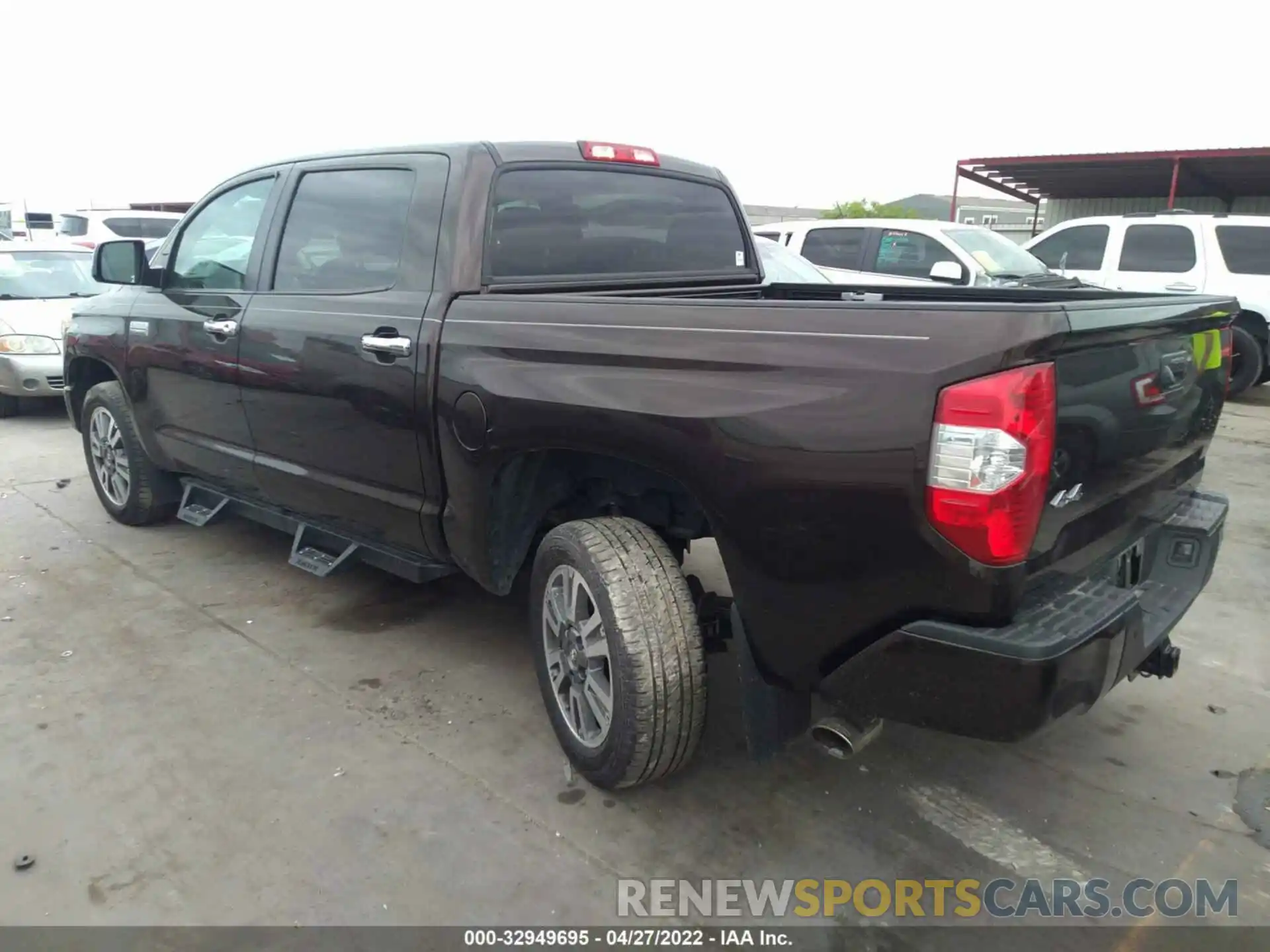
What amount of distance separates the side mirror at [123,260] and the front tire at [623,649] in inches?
113

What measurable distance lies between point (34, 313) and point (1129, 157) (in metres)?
14.5

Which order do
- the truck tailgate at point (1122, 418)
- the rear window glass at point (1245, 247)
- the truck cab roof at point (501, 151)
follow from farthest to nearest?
the rear window glass at point (1245, 247), the truck cab roof at point (501, 151), the truck tailgate at point (1122, 418)

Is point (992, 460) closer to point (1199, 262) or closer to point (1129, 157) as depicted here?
point (1199, 262)

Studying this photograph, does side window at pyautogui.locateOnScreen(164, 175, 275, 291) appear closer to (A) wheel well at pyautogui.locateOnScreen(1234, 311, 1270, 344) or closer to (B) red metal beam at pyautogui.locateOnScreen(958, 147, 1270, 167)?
(A) wheel well at pyautogui.locateOnScreen(1234, 311, 1270, 344)

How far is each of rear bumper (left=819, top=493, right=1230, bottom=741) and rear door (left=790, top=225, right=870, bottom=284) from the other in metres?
6.95

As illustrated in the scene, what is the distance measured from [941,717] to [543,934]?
107cm

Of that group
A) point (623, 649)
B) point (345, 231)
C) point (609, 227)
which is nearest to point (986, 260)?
point (609, 227)

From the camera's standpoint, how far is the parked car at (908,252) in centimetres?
829

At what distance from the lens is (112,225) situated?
1666 cm

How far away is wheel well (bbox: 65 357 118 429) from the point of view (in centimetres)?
517

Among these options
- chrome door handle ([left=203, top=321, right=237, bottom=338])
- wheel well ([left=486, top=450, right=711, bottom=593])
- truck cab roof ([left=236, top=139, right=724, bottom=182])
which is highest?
truck cab roof ([left=236, top=139, right=724, bottom=182])

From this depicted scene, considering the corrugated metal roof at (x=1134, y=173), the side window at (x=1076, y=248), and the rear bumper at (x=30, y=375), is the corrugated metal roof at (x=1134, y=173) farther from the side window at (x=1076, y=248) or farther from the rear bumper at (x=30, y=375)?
the rear bumper at (x=30, y=375)

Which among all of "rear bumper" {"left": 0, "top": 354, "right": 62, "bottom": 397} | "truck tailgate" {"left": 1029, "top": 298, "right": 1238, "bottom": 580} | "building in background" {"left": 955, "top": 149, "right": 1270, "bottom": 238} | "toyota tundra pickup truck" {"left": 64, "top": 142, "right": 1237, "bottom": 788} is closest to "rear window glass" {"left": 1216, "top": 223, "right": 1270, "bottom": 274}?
"building in background" {"left": 955, "top": 149, "right": 1270, "bottom": 238}

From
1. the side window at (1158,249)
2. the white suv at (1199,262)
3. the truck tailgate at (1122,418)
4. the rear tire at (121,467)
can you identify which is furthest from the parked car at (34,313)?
the side window at (1158,249)
